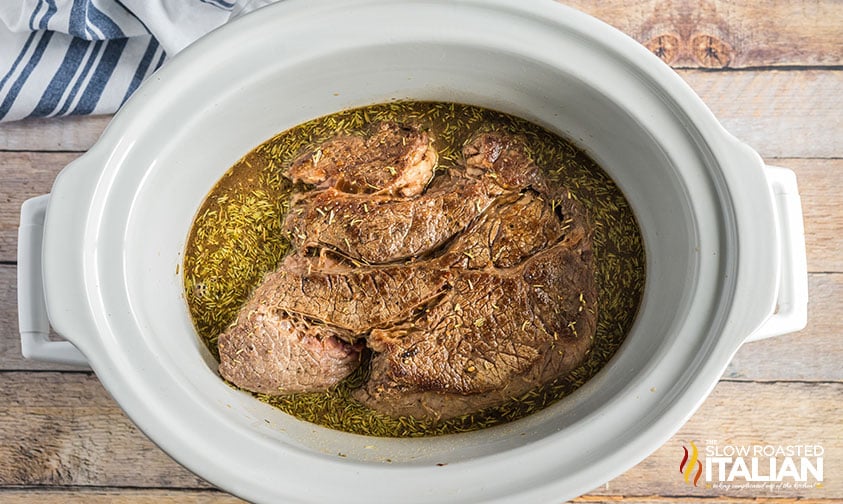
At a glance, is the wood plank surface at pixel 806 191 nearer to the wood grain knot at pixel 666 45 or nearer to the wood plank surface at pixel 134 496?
the wood grain knot at pixel 666 45

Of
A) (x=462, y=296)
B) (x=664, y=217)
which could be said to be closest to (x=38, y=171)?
(x=462, y=296)

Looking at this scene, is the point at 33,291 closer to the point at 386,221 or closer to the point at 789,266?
the point at 386,221

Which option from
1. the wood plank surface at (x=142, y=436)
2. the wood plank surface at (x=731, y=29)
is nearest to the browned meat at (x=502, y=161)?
the wood plank surface at (x=731, y=29)

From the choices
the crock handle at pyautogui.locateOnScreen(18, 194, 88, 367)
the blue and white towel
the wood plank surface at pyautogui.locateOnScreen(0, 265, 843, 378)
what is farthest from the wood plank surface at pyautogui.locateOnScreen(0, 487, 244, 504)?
the blue and white towel

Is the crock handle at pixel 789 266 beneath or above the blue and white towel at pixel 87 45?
above

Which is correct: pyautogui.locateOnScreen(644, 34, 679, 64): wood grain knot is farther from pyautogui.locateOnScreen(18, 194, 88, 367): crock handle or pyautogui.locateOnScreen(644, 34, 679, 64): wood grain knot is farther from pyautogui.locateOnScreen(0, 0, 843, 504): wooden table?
pyautogui.locateOnScreen(18, 194, 88, 367): crock handle

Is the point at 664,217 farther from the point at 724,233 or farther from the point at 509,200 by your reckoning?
the point at 509,200
